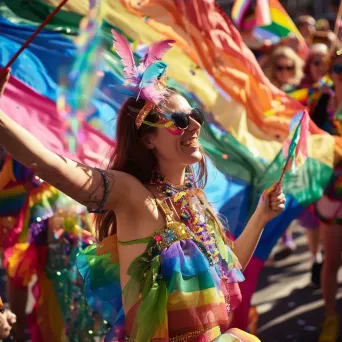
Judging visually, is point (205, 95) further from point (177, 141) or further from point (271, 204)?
point (177, 141)

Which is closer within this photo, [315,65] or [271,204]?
[271,204]

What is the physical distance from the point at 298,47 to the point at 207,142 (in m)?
3.80

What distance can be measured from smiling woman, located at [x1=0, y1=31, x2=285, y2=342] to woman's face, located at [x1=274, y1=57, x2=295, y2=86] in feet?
13.3

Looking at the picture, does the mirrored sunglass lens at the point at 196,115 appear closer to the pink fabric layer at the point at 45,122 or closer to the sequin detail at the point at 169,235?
the sequin detail at the point at 169,235

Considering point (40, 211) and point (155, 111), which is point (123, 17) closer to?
point (40, 211)

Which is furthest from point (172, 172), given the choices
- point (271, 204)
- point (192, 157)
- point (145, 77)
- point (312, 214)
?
point (312, 214)

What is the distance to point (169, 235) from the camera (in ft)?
7.20

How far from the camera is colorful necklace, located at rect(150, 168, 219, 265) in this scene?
2.27 m

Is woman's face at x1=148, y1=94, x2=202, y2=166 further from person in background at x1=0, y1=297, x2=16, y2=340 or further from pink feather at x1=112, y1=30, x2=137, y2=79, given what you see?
person in background at x1=0, y1=297, x2=16, y2=340

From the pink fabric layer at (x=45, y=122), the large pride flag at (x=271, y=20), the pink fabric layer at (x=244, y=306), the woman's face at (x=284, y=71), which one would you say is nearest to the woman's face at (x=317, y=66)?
the woman's face at (x=284, y=71)

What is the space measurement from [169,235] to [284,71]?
173 inches

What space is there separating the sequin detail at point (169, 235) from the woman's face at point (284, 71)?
430 centimetres

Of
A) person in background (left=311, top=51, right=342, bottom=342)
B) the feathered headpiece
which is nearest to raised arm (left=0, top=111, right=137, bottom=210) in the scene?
the feathered headpiece

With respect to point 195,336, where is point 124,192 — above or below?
above
